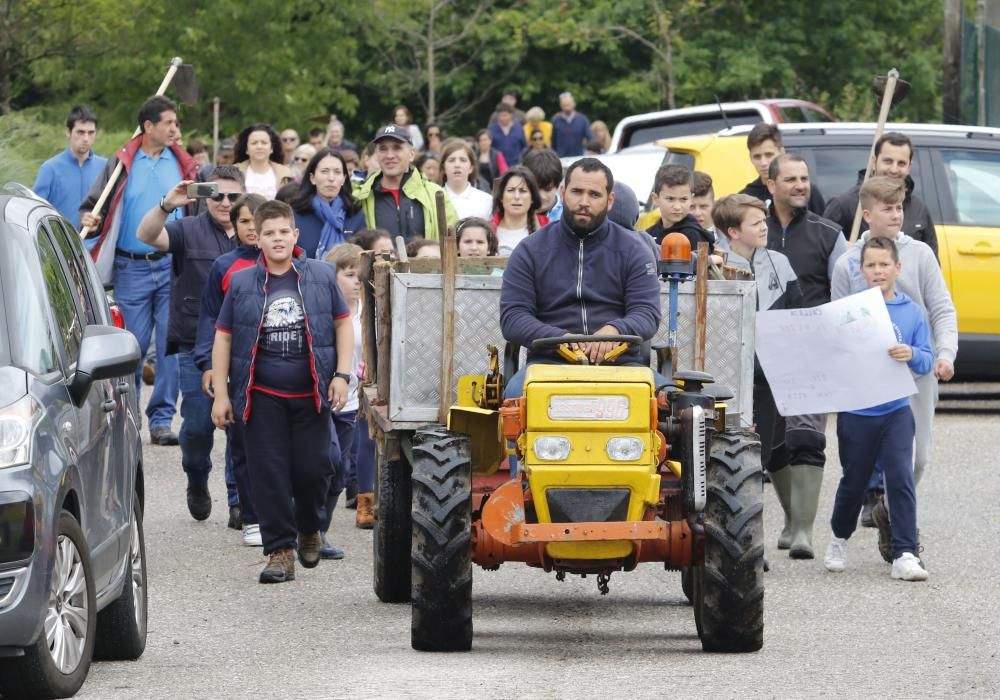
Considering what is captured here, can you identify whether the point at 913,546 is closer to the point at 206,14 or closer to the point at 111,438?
the point at 111,438

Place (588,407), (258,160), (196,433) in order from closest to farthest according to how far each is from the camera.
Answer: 1. (588,407)
2. (196,433)
3. (258,160)

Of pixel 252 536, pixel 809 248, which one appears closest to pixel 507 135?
pixel 809 248

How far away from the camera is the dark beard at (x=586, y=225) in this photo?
29.3 ft

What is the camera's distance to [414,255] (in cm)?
1201

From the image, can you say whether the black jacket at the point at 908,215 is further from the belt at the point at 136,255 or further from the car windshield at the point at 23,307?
the car windshield at the point at 23,307

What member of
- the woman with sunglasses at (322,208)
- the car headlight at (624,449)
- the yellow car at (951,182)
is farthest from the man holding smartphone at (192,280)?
the car headlight at (624,449)

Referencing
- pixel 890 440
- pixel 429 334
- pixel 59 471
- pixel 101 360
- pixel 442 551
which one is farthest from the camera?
pixel 890 440

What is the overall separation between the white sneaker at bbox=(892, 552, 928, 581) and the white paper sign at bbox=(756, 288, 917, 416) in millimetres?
772

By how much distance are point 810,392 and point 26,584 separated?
16.3 feet

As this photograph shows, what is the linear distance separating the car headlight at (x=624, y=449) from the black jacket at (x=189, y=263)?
17.6 ft

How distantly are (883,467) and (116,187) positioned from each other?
19.7 feet

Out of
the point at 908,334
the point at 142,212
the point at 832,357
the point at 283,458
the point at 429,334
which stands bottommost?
the point at 283,458

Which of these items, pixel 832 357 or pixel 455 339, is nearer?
pixel 455 339

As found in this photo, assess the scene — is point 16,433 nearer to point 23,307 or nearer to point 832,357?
point 23,307
